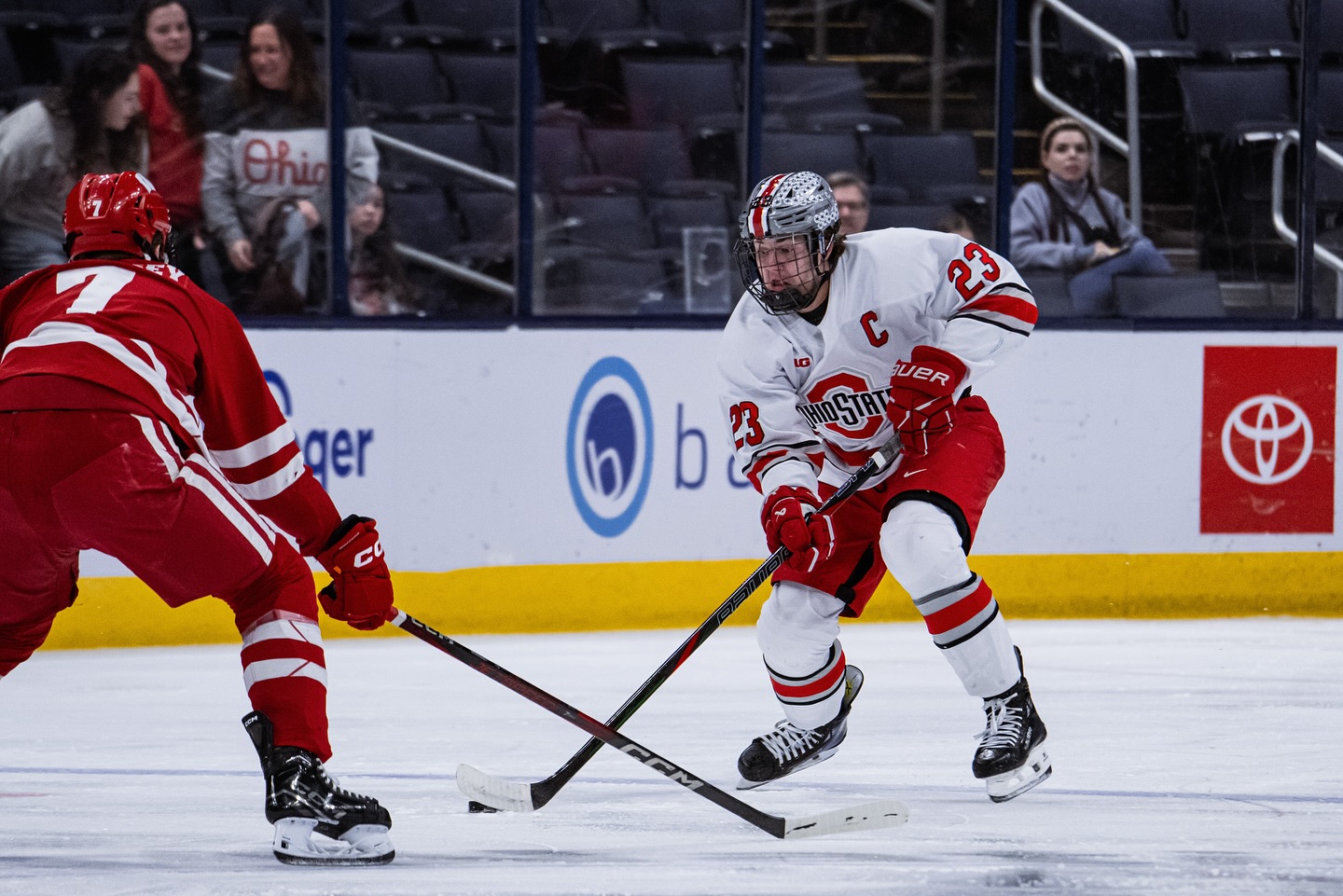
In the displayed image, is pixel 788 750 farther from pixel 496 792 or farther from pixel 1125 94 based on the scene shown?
pixel 1125 94

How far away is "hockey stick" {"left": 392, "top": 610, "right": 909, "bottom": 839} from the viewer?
9.09ft

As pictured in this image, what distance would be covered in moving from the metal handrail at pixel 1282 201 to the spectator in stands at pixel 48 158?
343 centimetres

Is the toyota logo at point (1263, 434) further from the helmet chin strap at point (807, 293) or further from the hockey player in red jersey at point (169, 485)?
the hockey player in red jersey at point (169, 485)

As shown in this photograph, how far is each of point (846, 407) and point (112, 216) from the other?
128cm

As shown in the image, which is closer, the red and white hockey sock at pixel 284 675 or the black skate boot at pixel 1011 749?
the red and white hockey sock at pixel 284 675

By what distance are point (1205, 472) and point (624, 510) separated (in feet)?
5.71

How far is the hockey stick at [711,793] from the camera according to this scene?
2.77 m

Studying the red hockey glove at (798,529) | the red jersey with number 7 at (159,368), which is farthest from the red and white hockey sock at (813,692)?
the red jersey with number 7 at (159,368)

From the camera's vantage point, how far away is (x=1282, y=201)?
19.0 feet

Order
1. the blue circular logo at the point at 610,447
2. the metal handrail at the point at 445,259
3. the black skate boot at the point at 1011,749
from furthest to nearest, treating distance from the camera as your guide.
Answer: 1. the metal handrail at the point at 445,259
2. the blue circular logo at the point at 610,447
3. the black skate boot at the point at 1011,749

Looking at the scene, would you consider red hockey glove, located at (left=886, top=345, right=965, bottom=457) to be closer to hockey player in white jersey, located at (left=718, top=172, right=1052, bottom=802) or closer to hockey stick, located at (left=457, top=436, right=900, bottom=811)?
hockey player in white jersey, located at (left=718, top=172, right=1052, bottom=802)

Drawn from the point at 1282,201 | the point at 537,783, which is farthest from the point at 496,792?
the point at 1282,201

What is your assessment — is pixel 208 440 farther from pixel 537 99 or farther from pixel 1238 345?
pixel 1238 345

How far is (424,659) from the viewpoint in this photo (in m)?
4.72
